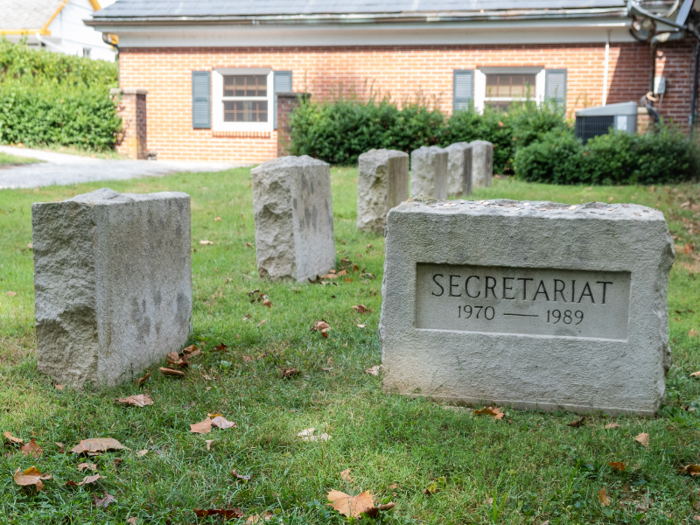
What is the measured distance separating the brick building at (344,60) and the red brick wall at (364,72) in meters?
0.03

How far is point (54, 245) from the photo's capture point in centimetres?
338

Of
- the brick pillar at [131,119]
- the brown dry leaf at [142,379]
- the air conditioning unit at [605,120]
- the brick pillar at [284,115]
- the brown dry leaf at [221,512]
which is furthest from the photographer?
the brick pillar at [131,119]

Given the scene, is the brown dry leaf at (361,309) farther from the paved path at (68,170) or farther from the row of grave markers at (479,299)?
the paved path at (68,170)

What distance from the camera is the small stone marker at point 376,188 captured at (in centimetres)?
Answer: 811

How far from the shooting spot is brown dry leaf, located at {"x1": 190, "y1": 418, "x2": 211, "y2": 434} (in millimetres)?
3078

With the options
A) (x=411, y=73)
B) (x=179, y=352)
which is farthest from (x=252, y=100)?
(x=179, y=352)

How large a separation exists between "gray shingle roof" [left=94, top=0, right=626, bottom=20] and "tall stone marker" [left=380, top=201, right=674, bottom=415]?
1452cm

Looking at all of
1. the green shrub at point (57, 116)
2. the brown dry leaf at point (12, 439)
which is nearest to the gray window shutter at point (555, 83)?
the green shrub at point (57, 116)

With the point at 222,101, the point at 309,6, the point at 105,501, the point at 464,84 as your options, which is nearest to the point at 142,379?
the point at 105,501

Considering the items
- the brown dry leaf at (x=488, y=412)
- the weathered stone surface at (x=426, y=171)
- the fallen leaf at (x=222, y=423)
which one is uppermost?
the weathered stone surface at (x=426, y=171)

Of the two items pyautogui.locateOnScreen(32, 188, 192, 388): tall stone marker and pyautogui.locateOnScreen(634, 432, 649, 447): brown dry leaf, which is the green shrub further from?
pyautogui.locateOnScreen(634, 432, 649, 447): brown dry leaf

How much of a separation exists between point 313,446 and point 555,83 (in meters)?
15.6

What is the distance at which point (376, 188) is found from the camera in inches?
320

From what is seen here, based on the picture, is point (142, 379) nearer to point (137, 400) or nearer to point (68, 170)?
point (137, 400)
